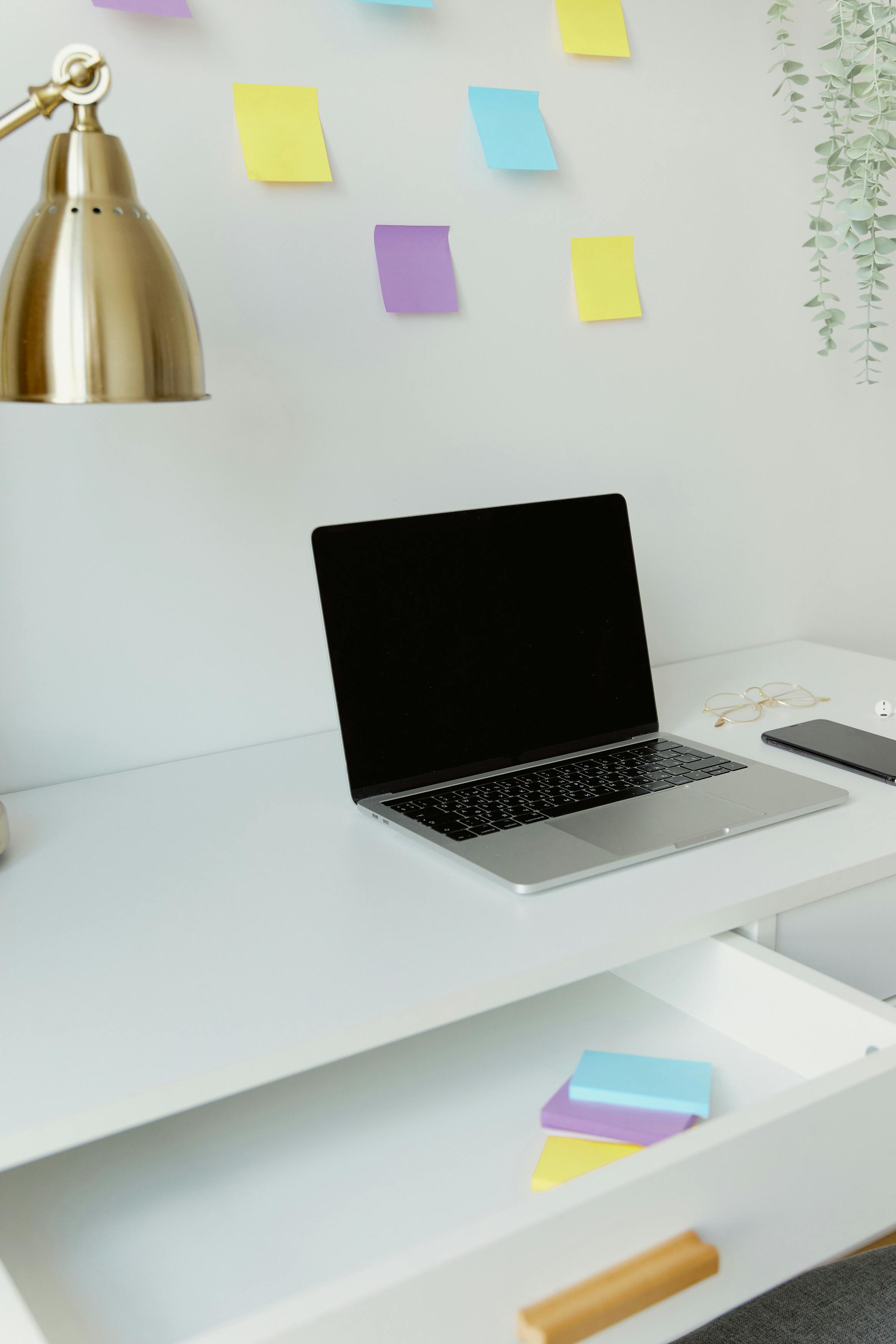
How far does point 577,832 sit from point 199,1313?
0.42m

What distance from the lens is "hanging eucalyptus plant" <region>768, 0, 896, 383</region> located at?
3.92 ft

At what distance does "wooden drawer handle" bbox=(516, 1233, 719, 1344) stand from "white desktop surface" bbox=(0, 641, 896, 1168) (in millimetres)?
159

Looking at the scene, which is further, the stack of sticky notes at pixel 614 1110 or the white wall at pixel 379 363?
the white wall at pixel 379 363

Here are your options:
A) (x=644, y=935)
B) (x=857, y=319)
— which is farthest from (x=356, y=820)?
(x=857, y=319)

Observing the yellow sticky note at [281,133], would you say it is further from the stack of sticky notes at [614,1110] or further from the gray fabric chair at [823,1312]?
the gray fabric chair at [823,1312]

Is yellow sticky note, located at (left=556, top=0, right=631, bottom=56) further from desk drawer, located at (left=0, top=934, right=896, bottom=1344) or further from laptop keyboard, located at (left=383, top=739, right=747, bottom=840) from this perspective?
desk drawer, located at (left=0, top=934, right=896, bottom=1344)

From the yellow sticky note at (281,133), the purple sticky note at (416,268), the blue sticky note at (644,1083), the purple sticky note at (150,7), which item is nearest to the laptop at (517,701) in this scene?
the blue sticky note at (644,1083)

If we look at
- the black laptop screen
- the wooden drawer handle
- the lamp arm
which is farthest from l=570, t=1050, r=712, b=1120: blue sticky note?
the lamp arm

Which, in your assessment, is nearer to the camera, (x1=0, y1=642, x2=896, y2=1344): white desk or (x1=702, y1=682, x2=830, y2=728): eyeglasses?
(x1=0, y1=642, x2=896, y2=1344): white desk

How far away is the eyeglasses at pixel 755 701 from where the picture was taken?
1201 millimetres

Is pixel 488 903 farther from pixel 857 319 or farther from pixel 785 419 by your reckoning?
pixel 857 319

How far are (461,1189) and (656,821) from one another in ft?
1.07

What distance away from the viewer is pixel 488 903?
779 millimetres

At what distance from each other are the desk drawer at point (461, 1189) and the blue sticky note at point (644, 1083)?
0.03 meters
